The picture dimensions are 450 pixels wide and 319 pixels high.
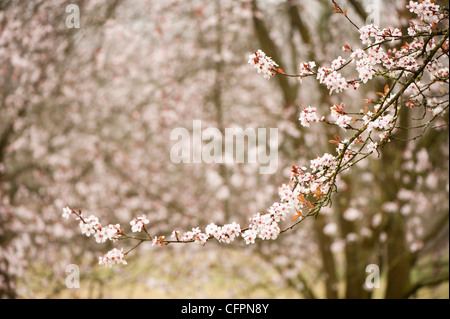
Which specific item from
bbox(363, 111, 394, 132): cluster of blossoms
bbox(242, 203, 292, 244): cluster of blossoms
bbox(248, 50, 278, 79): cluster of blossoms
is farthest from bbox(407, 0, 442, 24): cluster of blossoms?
bbox(242, 203, 292, 244): cluster of blossoms

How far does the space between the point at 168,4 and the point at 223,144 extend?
2.26 meters

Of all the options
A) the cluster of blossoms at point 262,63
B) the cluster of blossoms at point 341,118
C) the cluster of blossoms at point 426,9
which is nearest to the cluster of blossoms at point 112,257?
the cluster of blossoms at point 262,63

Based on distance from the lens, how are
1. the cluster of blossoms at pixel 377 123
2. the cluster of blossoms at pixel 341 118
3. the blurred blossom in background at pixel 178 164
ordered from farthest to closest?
the blurred blossom in background at pixel 178 164
the cluster of blossoms at pixel 341 118
the cluster of blossoms at pixel 377 123

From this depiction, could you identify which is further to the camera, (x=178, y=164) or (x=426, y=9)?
(x=178, y=164)

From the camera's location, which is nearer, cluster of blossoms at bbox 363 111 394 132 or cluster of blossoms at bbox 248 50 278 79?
cluster of blossoms at bbox 363 111 394 132

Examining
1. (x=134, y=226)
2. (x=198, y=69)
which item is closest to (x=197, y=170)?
(x=198, y=69)

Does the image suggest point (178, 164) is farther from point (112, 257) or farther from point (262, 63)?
point (262, 63)

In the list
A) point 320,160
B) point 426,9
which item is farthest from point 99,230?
point 426,9

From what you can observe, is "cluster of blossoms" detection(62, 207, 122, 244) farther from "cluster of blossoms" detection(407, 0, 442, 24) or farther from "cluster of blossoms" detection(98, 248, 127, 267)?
"cluster of blossoms" detection(407, 0, 442, 24)

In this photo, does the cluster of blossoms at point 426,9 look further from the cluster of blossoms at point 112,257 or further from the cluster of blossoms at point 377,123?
the cluster of blossoms at point 112,257

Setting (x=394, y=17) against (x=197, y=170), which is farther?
(x=197, y=170)
